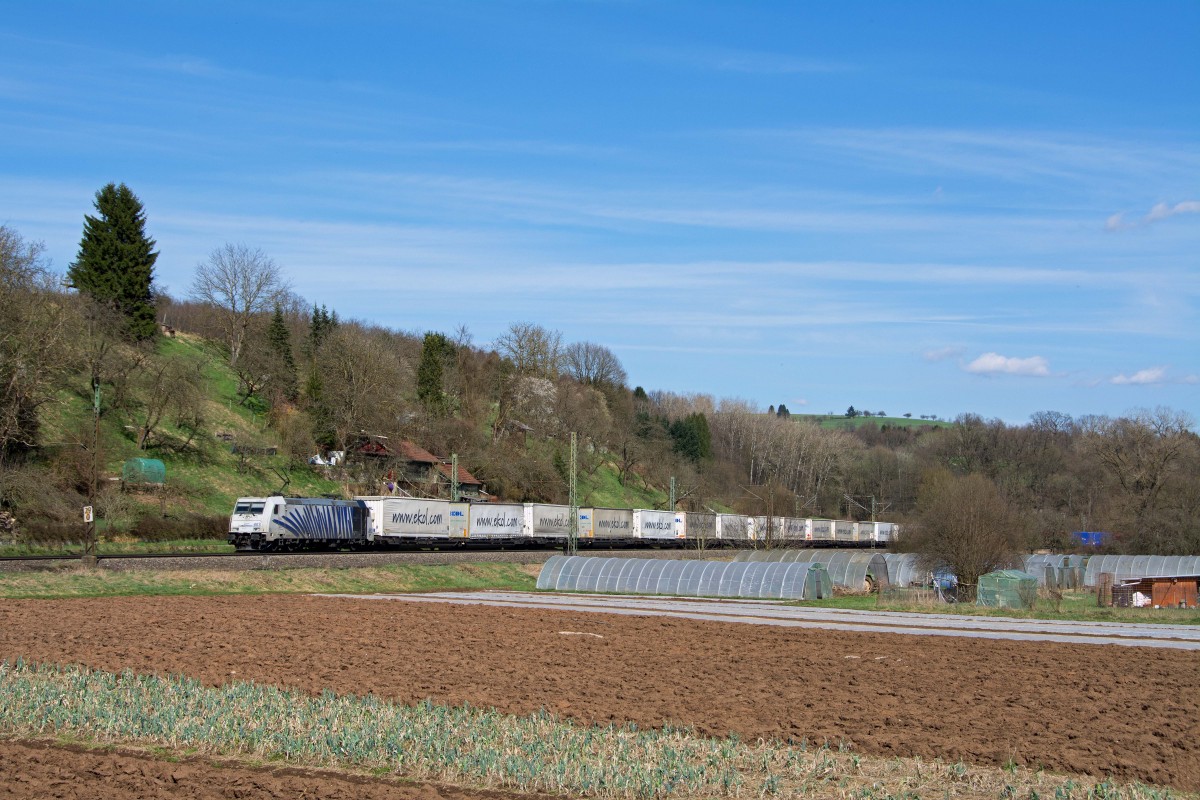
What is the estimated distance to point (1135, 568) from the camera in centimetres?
7150

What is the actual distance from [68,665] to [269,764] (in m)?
8.45

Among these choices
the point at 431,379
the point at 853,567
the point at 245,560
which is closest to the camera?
the point at 245,560

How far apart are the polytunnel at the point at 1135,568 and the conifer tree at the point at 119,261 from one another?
73461mm

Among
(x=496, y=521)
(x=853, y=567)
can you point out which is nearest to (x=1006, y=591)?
(x=853, y=567)

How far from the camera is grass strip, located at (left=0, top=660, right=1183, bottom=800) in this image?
38.2 feet

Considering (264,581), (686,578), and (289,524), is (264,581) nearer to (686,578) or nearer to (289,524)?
(289,524)

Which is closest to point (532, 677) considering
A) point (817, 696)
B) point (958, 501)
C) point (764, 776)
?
point (817, 696)

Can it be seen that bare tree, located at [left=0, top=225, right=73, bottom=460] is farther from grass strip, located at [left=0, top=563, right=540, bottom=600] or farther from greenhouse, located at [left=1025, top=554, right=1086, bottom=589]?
greenhouse, located at [left=1025, top=554, right=1086, bottom=589]

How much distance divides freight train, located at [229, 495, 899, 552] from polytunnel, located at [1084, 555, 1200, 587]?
2149 cm

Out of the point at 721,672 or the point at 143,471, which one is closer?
the point at 721,672

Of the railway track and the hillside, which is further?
the hillside

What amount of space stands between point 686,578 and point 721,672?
27.6 m

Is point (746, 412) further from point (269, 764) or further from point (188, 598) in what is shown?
point (269, 764)

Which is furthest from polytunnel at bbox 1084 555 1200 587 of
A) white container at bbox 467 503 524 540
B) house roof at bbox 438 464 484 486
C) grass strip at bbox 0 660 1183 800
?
grass strip at bbox 0 660 1183 800
